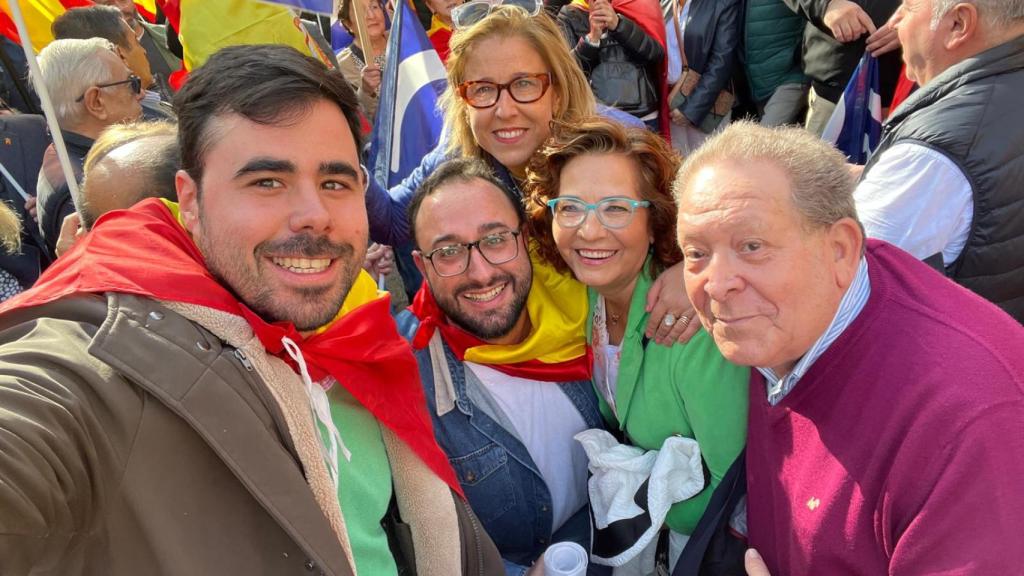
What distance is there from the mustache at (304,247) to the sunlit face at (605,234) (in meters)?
0.88

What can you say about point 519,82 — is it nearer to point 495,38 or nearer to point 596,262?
point 495,38

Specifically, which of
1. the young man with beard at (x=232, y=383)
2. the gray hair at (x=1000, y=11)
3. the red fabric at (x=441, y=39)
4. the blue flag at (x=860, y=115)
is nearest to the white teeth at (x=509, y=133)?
the young man with beard at (x=232, y=383)

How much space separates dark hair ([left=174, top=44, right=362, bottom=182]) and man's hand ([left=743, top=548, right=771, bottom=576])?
1574mm

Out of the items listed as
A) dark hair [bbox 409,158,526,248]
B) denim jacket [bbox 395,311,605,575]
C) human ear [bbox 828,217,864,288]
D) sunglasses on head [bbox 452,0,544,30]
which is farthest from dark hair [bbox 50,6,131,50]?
human ear [bbox 828,217,864,288]

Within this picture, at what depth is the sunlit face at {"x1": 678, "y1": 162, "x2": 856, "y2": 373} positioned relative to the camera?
1521 millimetres

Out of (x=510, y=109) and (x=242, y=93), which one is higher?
(x=242, y=93)

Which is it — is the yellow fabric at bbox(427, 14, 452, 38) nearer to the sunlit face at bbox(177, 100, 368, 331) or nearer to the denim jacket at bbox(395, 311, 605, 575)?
the denim jacket at bbox(395, 311, 605, 575)

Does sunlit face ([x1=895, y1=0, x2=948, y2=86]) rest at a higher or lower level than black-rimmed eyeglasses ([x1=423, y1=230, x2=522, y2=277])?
higher

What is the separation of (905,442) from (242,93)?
1.60 meters

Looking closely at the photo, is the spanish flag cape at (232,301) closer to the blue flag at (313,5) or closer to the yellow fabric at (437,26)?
the blue flag at (313,5)

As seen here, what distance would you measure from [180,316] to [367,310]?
0.56 metres

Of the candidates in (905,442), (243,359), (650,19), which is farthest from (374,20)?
(905,442)

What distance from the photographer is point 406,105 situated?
4402 millimetres

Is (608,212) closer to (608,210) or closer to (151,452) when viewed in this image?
(608,210)
